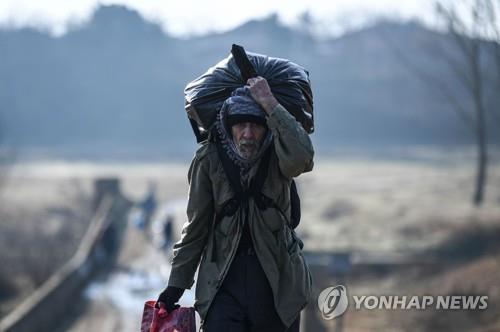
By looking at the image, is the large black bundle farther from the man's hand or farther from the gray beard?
the gray beard

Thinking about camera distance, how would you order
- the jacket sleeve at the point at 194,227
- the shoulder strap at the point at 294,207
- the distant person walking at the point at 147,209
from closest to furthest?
the jacket sleeve at the point at 194,227, the shoulder strap at the point at 294,207, the distant person walking at the point at 147,209

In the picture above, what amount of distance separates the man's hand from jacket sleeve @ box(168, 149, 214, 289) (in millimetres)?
391

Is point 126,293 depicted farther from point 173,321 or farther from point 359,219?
point 359,219

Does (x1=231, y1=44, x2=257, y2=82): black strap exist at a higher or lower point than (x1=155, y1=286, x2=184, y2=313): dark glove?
higher

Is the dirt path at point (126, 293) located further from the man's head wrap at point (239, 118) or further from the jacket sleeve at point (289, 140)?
the jacket sleeve at point (289, 140)

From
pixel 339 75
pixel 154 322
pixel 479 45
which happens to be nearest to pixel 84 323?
pixel 154 322

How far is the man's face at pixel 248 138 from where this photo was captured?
4.14 metres

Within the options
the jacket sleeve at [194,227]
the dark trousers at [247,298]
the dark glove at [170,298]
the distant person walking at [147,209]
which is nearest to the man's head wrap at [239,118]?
the jacket sleeve at [194,227]

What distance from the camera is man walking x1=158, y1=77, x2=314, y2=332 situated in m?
4.09

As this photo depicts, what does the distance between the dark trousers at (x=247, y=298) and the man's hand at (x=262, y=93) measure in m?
0.67

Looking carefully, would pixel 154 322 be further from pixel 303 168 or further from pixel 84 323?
pixel 84 323

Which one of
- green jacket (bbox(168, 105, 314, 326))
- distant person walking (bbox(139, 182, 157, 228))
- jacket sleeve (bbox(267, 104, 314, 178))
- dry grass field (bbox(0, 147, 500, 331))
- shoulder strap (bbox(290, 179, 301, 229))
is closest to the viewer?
jacket sleeve (bbox(267, 104, 314, 178))

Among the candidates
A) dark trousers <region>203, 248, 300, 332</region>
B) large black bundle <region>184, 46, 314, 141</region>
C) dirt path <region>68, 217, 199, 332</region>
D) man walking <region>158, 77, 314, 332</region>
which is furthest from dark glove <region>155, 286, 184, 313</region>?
dirt path <region>68, 217, 199, 332</region>

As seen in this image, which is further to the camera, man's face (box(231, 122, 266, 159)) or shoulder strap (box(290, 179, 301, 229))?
shoulder strap (box(290, 179, 301, 229))
